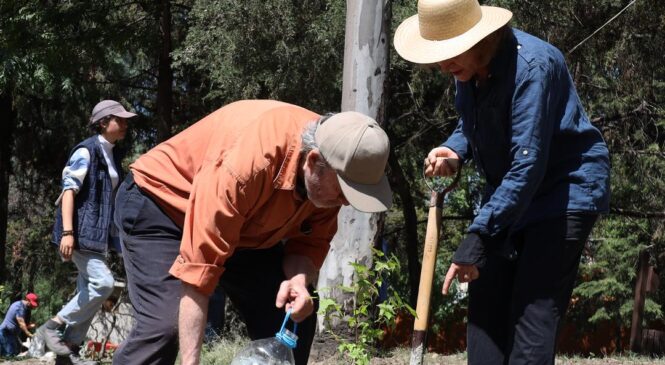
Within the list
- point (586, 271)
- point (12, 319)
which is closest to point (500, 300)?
point (12, 319)

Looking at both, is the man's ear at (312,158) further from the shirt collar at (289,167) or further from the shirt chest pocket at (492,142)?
the shirt chest pocket at (492,142)

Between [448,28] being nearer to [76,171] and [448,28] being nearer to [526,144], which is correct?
[526,144]

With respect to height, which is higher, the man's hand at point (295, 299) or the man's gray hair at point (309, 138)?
the man's gray hair at point (309, 138)

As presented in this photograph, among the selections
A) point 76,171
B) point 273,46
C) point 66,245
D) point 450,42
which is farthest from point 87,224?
point 273,46

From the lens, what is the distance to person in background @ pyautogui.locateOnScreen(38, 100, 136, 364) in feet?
20.9

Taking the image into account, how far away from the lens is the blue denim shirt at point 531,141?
3.35m

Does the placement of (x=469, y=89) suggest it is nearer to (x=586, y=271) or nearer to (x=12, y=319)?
(x=12, y=319)

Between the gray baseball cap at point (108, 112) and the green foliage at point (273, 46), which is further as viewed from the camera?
the green foliage at point (273, 46)

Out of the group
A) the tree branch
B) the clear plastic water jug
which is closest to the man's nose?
the clear plastic water jug

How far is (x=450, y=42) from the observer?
3520 mm

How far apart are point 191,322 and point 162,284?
0.45 meters

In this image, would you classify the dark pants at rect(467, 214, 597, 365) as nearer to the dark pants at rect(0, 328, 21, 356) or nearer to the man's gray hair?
the man's gray hair

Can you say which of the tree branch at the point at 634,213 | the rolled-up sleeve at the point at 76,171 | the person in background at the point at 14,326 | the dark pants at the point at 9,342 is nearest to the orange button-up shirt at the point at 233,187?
the rolled-up sleeve at the point at 76,171

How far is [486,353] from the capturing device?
3820 mm
